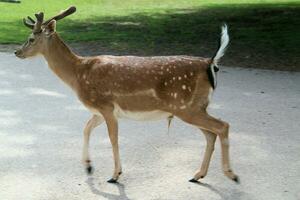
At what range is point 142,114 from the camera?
240 inches

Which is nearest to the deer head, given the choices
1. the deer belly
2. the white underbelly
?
the white underbelly

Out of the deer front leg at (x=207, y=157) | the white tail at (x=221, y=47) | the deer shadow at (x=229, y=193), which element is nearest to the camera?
the deer shadow at (x=229, y=193)

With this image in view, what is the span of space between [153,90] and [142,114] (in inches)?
9.7

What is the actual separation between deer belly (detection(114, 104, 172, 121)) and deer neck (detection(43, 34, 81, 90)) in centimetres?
60

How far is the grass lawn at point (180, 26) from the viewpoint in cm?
1415

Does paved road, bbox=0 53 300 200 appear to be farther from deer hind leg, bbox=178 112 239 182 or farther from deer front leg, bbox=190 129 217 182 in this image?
deer hind leg, bbox=178 112 239 182

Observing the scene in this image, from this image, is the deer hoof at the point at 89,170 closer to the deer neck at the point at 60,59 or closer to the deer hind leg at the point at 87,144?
the deer hind leg at the point at 87,144

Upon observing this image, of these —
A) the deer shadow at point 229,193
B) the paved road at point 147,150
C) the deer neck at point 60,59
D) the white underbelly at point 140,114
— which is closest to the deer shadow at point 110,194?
the paved road at point 147,150

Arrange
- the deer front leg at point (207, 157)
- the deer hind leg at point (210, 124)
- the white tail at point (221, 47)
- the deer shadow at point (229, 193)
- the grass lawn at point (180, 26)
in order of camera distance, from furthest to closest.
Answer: the grass lawn at point (180, 26) → the deer front leg at point (207, 157) → the white tail at point (221, 47) → the deer hind leg at point (210, 124) → the deer shadow at point (229, 193)

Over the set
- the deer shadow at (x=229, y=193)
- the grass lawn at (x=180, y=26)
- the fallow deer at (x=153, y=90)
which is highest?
the fallow deer at (x=153, y=90)

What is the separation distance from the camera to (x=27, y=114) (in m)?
8.79

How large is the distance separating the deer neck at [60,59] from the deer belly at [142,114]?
60 centimetres

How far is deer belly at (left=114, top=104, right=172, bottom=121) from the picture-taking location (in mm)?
6078

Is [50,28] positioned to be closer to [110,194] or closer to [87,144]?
[87,144]
